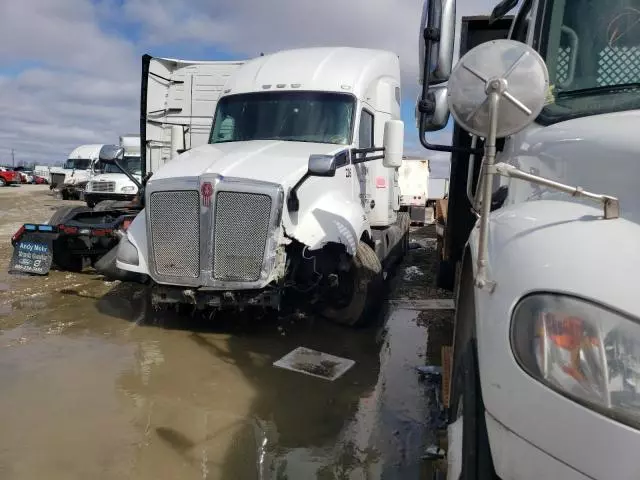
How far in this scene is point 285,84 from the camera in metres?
7.40

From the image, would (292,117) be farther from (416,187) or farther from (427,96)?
(416,187)

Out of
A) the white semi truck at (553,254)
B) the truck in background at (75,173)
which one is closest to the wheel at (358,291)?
the white semi truck at (553,254)

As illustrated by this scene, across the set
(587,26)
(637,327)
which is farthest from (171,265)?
(637,327)

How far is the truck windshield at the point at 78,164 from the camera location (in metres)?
29.1

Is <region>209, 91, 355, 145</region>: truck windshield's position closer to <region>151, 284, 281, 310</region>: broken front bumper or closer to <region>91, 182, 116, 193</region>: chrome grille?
<region>151, 284, 281, 310</region>: broken front bumper

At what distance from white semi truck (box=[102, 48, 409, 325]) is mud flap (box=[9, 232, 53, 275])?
2536 mm

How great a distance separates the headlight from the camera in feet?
4.55

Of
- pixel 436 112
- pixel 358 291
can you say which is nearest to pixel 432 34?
pixel 436 112

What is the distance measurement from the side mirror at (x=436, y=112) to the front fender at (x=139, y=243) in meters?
3.86

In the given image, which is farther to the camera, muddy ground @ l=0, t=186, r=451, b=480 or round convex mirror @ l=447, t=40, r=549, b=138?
muddy ground @ l=0, t=186, r=451, b=480

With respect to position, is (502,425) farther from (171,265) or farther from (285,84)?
(285,84)

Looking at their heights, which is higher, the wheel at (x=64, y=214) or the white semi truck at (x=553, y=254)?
the white semi truck at (x=553, y=254)

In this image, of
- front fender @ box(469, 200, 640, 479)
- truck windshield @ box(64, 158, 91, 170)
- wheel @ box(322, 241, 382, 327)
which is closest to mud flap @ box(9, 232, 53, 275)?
wheel @ box(322, 241, 382, 327)

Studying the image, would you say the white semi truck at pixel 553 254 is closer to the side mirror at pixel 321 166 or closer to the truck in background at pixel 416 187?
the side mirror at pixel 321 166
